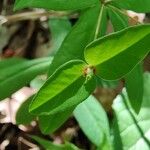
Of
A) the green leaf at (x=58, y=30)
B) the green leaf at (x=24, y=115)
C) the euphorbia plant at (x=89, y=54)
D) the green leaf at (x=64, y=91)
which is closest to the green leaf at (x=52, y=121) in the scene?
the euphorbia plant at (x=89, y=54)

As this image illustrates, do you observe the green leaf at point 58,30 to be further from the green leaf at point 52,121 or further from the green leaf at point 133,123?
the green leaf at point 52,121

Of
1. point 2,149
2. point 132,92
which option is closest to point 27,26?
point 2,149

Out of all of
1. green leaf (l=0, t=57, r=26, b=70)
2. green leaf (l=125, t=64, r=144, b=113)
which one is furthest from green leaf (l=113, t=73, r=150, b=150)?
green leaf (l=0, t=57, r=26, b=70)

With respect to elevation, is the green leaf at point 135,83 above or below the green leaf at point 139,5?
below

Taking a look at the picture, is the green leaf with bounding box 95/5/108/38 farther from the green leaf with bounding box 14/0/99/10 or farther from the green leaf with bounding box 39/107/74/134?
the green leaf with bounding box 39/107/74/134

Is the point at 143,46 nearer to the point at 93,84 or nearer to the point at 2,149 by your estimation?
the point at 93,84
